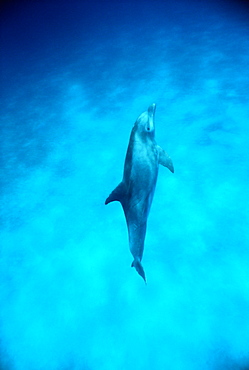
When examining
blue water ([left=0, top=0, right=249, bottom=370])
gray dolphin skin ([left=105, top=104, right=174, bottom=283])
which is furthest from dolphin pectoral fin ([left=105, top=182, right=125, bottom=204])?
blue water ([left=0, top=0, right=249, bottom=370])

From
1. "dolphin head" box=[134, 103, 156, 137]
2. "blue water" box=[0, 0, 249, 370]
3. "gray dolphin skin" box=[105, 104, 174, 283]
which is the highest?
"dolphin head" box=[134, 103, 156, 137]

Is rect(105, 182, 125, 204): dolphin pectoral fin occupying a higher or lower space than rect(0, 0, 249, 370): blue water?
higher

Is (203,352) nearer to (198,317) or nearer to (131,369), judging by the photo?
(198,317)

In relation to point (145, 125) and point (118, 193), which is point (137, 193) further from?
point (145, 125)

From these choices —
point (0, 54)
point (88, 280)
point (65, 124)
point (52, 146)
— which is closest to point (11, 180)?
point (52, 146)

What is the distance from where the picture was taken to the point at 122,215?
7.16 meters

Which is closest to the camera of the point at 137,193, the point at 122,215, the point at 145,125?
the point at 137,193

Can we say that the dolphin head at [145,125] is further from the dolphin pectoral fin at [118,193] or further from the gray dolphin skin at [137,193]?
the dolphin pectoral fin at [118,193]

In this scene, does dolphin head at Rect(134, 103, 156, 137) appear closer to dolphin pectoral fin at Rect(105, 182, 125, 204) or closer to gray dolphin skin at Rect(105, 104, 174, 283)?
gray dolphin skin at Rect(105, 104, 174, 283)

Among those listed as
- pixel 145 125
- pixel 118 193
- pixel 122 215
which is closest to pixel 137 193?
pixel 118 193

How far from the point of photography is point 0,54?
628 inches

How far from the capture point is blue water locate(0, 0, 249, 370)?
207 inches

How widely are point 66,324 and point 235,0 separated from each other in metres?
19.0

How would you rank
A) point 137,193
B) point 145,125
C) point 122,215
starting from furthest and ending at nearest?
point 122,215
point 145,125
point 137,193
